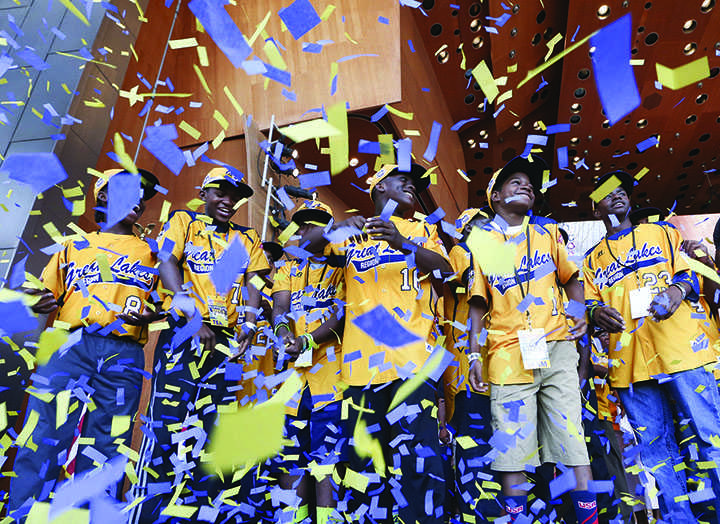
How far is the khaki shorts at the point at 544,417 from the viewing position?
2129 mm

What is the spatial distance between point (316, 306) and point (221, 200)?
836mm

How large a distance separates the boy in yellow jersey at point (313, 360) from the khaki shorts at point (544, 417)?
0.83 m

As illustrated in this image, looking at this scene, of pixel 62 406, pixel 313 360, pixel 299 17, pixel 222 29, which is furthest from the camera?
pixel 299 17

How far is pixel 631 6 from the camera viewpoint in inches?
181

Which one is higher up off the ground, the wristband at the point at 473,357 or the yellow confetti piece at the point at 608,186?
the yellow confetti piece at the point at 608,186

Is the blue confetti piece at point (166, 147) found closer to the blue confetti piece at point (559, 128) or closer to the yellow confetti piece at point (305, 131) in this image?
the yellow confetti piece at point (305, 131)

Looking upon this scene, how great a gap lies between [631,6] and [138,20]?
4293 mm

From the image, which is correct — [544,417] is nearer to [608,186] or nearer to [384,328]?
[384,328]

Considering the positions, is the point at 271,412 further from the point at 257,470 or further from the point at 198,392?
the point at 198,392

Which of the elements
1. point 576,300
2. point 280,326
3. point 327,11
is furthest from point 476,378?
point 327,11

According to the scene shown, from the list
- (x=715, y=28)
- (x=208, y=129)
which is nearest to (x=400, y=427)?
(x=208, y=129)

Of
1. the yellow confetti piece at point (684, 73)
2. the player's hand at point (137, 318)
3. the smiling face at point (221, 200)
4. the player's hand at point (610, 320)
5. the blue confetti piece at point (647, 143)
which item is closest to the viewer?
the player's hand at point (610, 320)

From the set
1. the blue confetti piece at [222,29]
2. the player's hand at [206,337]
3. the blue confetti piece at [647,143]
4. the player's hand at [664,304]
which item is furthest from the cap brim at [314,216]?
the blue confetti piece at [647,143]

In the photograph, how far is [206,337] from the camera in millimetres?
2496
